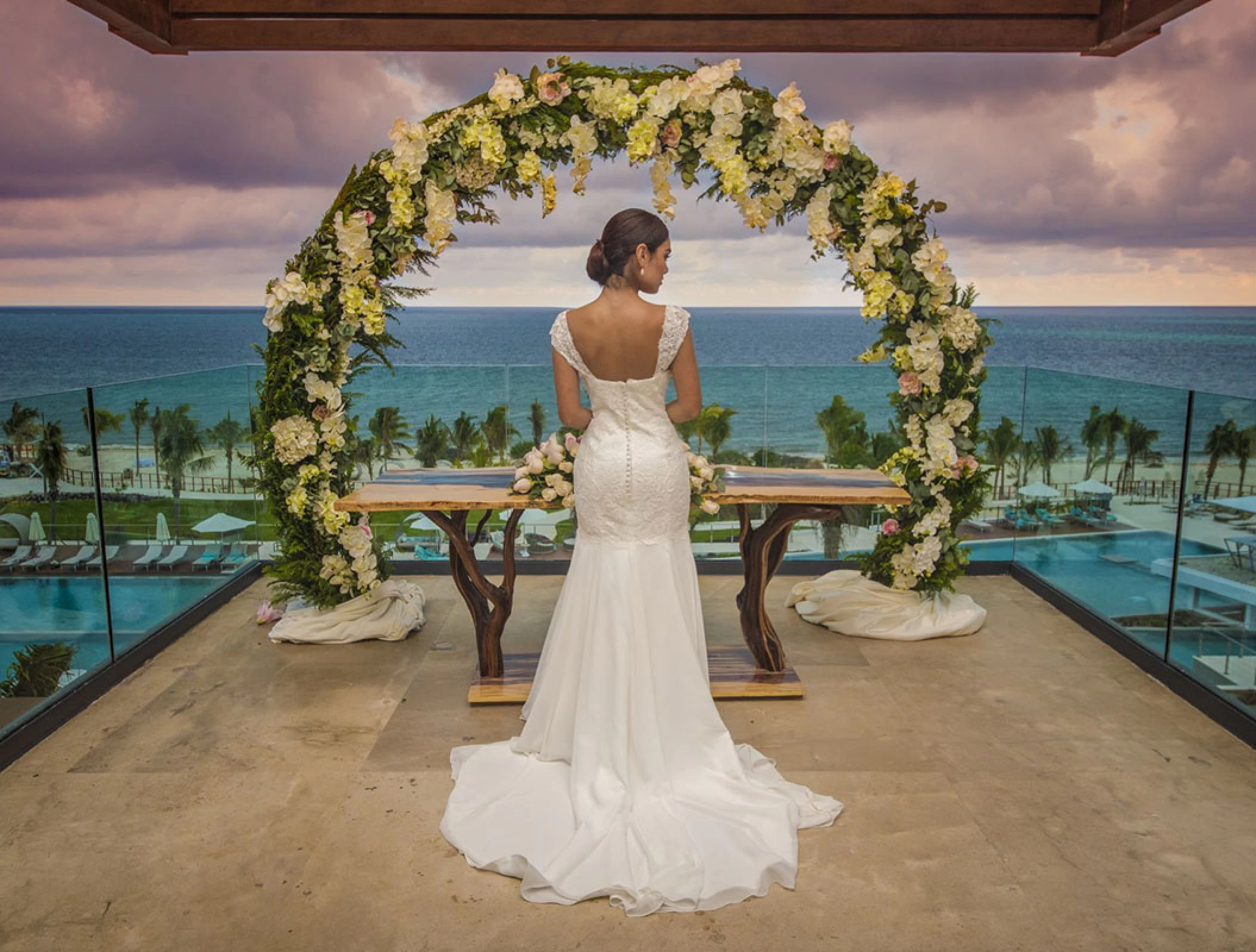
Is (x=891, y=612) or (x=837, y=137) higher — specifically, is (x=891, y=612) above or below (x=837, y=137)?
below

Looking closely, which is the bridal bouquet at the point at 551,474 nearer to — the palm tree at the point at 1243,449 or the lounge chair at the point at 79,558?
the lounge chair at the point at 79,558

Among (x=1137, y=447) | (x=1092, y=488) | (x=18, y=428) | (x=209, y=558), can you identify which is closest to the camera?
(x=18, y=428)

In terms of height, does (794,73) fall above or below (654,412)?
above

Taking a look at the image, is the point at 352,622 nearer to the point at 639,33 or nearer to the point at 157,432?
the point at 157,432

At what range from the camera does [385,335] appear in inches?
211

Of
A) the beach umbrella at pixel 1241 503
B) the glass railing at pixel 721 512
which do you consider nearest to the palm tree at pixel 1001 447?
the glass railing at pixel 721 512

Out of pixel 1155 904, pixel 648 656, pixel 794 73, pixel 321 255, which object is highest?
pixel 794 73

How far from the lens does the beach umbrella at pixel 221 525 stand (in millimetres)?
6148

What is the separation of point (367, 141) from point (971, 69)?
20.2 metres

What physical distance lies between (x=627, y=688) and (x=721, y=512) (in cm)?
324

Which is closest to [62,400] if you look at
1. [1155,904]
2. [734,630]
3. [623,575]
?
[623,575]

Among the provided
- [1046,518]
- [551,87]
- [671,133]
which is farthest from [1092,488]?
[551,87]

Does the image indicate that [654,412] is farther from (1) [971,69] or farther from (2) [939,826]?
(1) [971,69]

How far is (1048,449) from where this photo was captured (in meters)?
6.46
